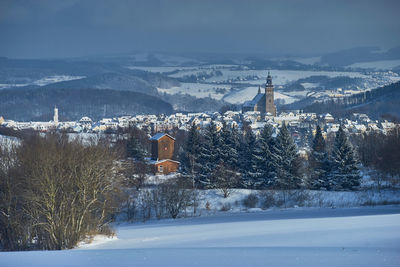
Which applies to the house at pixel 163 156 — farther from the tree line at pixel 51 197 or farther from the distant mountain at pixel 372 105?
the distant mountain at pixel 372 105

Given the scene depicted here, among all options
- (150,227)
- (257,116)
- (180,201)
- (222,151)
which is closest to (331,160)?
(222,151)

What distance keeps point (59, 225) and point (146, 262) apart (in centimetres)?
697

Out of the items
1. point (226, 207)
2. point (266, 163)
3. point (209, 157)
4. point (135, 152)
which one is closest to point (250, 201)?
point (226, 207)

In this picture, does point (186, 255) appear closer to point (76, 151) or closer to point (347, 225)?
point (347, 225)

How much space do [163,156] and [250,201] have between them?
12019mm

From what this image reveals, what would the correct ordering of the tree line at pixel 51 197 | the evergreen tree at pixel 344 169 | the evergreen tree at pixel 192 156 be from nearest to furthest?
the tree line at pixel 51 197 → the evergreen tree at pixel 344 169 → the evergreen tree at pixel 192 156

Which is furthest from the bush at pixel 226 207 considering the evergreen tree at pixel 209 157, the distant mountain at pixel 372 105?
the distant mountain at pixel 372 105

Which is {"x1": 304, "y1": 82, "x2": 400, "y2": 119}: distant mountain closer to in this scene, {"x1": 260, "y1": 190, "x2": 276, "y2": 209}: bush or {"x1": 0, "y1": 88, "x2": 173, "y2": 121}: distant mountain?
{"x1": 0, "y1": 88, "x2": 173, "y2": 121}: distant mountain

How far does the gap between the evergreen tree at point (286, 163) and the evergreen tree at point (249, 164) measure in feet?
4.60

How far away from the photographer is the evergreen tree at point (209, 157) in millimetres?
32750

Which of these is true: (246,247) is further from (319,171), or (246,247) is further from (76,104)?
(76,104)

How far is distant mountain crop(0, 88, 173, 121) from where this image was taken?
159625mm

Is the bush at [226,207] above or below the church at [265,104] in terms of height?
below

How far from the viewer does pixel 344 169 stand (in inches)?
1245
